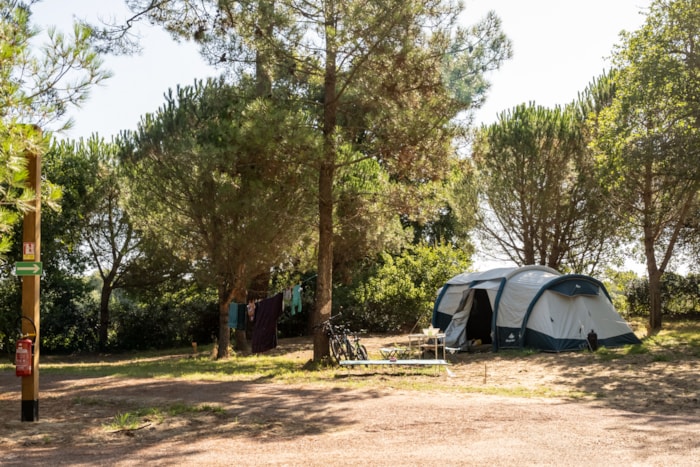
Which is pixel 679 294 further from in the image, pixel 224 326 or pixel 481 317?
pixel 224 326

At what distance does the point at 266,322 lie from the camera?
51.6ft

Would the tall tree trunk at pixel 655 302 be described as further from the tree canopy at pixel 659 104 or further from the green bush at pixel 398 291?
the green bush at pixel 398 291

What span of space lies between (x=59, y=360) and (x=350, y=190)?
1175 cm

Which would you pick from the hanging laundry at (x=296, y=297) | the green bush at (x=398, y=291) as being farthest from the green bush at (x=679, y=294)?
the hanging laundry at (x=296, y=297)

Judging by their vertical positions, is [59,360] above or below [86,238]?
below

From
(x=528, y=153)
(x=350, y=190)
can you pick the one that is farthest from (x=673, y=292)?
(x=350, y=190)

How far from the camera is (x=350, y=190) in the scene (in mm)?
14430

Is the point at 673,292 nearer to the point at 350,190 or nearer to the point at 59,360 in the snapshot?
the point at 350,190

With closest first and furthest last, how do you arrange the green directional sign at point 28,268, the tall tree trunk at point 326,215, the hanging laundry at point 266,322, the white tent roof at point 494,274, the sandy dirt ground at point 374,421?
the sandy dirt ground at point 374,421 → the green directional sign at point 28,268 → the tall tree trunk at point 326,215 → the hanging laundry at point 266,322 → the white tent roof at point 494,274

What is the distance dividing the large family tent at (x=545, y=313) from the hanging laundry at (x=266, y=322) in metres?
4.00

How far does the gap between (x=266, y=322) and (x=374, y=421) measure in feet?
29.1

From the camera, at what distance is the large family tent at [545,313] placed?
1477 cm

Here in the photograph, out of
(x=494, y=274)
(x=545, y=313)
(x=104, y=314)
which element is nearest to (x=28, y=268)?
(x=545, y=313)

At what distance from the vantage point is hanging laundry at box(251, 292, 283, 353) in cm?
1552
